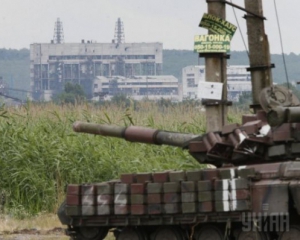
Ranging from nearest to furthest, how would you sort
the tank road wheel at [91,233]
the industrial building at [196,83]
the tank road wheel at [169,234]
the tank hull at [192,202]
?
the tank hull at [192,202] → the tank road wheel at [169,234] → the tank road wheel at [91,233] → the industrial building at [196,83]

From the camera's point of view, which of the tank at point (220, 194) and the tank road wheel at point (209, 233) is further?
the tank road wheel at point (209, 233)

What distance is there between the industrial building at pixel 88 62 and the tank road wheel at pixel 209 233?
6649cm

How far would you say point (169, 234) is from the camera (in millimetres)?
17688

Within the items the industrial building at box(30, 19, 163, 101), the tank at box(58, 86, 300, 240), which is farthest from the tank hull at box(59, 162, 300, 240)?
the industrial building at box(30, 19, 163, 101)

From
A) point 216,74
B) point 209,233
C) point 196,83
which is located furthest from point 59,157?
point 196,83

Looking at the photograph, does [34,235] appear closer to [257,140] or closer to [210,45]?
[210,45]

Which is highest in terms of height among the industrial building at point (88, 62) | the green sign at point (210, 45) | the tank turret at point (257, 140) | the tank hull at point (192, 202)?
the industrial building at point (88, 62)

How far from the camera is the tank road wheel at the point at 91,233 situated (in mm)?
18172

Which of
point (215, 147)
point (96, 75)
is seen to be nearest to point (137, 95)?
point (96, 75)

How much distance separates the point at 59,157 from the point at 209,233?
751 cm

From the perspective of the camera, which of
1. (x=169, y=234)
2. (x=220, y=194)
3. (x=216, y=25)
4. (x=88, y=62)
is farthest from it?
(x=88, y=62)

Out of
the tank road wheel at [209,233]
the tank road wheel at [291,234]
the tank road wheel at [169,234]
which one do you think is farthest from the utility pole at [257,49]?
the tank road wheel at [291,234]

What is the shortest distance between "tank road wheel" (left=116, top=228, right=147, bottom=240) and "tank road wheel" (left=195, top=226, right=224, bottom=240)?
806 mm

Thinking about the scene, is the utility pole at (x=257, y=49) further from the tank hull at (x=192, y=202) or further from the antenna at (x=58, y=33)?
the antenna at (x=58, y=33)
